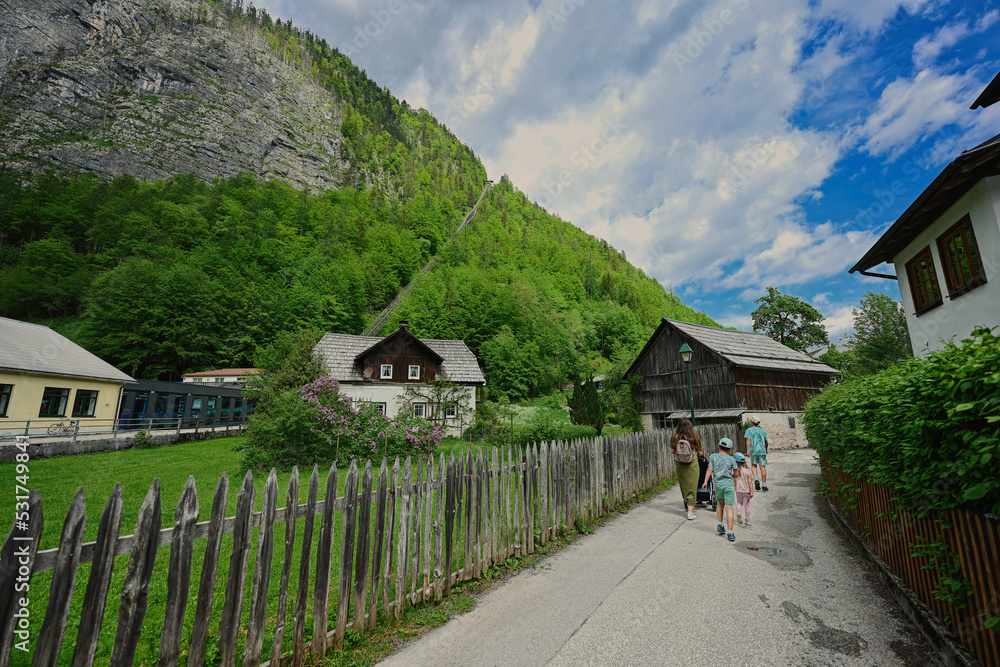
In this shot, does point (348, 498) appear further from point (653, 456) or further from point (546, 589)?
point (653, 456)

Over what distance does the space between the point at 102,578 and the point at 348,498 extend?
1.72 meters

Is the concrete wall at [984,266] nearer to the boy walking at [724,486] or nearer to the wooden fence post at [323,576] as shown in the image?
the boy walking at [724,486]

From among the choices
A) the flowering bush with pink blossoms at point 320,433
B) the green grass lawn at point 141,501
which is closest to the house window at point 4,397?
the green grass lawn at point 141,501

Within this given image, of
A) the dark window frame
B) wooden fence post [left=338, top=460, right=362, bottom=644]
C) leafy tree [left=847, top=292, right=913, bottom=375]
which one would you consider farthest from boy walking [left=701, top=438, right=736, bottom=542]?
leafy tree [left=847, top=292, right=913, bottom=375]

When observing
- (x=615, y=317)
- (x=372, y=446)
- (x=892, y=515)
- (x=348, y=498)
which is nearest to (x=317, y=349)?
(x=372, y=446)

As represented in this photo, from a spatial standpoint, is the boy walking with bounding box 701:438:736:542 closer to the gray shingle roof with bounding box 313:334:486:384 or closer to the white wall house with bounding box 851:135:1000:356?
the white wall house with bounding box 851:135:1000:356

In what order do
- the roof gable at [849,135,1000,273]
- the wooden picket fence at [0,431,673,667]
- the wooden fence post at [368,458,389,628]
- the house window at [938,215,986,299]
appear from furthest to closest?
the house window at [938,215,986,299] < the roof gable at [849,135,1000,273] < the wooden fence post at [368,458,389,628] < the wooden picket fence at [0,431,673,667]

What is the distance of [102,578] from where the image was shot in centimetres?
229

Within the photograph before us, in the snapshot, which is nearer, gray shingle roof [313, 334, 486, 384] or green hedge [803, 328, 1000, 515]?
green hedge [803, 328, 1000, 515]

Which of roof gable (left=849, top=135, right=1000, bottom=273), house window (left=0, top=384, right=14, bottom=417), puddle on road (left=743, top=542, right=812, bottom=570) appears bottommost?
puddle on road (left=743, top=542, right=812, bottom=570)

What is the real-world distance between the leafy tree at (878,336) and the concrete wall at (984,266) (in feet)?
96.6

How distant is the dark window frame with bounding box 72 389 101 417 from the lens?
22.7m

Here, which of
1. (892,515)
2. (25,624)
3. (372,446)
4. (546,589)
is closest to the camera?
(25,624)

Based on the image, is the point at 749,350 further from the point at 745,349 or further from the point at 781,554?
the point at 781,554
